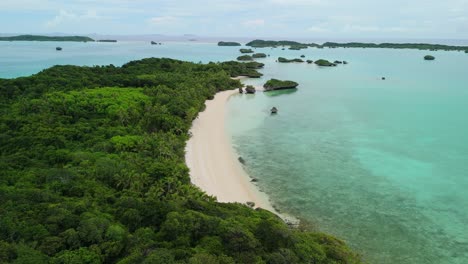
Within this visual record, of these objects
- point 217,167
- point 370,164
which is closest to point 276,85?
point 370,164

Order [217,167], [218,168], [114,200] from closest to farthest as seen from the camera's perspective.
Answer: [114,200]
[218,168]
[217,167]

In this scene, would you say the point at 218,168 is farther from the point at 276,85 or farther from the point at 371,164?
the point at 276,85

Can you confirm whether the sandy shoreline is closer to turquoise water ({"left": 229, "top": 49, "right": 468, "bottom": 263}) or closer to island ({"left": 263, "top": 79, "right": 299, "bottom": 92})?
turquoise water ({"left": 229, "top": 49, "right": 468, "bottom": 263})

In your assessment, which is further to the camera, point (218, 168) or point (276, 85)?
point (276, 85)

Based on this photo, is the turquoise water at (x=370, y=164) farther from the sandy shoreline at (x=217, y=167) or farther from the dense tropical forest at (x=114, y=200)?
the dense tropical forest at (x=114, y=200)

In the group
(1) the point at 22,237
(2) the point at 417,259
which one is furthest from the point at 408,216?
(1) the point at 22,237

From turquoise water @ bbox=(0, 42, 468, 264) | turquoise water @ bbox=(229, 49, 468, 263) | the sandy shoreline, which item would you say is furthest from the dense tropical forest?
turquoise water @ bbox=(229, 49, 468, 263)
